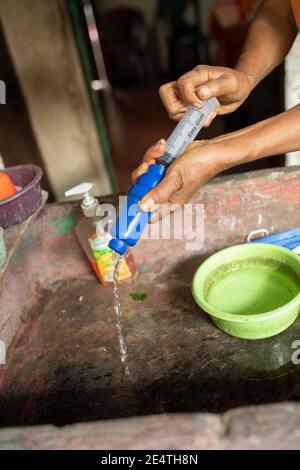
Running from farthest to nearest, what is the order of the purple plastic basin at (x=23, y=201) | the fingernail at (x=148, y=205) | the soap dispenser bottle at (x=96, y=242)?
the soap dispenser bottle at (x=96, y=242), the purple plastic basin at (x=23, y=201), the fingernail at (x=148, y=205)

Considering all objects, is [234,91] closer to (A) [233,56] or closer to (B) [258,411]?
(B) [258,411]

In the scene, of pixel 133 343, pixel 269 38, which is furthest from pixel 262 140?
pixel 133 343

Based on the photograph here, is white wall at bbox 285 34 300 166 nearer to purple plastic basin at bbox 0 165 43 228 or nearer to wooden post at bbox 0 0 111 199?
purple plastic basin at bbox 0 165 43 228

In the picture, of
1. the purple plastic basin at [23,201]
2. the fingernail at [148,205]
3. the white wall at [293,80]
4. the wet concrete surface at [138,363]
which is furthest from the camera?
the white wall at [293,80]

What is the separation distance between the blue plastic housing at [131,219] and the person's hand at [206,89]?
0.31 m

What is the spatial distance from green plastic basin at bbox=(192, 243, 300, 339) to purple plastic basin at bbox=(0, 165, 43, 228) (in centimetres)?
61

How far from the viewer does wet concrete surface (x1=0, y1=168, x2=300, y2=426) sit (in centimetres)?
130

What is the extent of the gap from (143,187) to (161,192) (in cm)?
5

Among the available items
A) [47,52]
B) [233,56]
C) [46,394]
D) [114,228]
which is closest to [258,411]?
[114,228]

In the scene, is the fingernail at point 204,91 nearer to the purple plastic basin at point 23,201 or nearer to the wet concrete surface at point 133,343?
the wet concrete surface at point 133,343

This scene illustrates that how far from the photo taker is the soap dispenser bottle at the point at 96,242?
1.65 meters

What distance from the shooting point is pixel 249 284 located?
1513mm

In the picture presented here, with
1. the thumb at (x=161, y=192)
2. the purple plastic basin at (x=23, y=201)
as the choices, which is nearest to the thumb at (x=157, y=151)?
the thumb at (x=161, y=192)

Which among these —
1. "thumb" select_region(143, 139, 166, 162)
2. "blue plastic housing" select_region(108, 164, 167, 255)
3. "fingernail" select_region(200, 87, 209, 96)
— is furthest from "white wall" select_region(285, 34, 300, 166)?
"blue plastic housing" select_region(108, 164, 167, 255)
